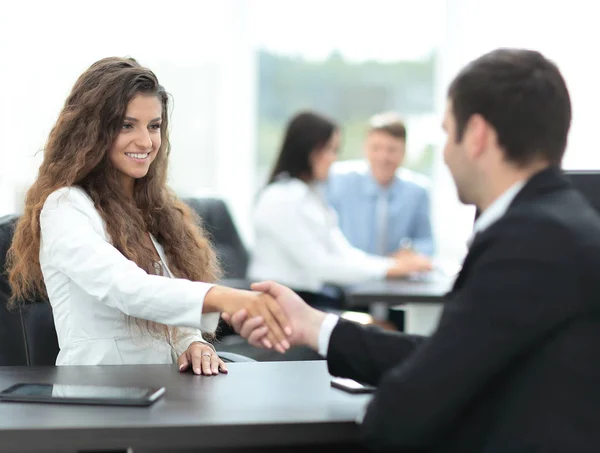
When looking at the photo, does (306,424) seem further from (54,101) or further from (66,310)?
(54,101)

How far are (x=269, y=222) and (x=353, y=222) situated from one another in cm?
96

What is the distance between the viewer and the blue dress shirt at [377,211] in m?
5.17

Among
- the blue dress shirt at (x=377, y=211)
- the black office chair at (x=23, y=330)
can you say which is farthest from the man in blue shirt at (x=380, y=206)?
the black office chair at (x=23, y=330)

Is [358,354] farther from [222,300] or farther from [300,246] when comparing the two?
[300,246]

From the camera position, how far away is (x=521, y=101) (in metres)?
1.43

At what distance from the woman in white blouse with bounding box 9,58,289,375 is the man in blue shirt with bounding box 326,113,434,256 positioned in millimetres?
2891

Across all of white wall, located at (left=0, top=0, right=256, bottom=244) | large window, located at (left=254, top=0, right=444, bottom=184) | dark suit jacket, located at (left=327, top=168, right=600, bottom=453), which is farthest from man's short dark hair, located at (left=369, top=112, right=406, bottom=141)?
dark suit jacket, located at (left=327, top=168, right=600, bottom=453)

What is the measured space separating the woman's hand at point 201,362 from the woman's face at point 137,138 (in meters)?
0.51

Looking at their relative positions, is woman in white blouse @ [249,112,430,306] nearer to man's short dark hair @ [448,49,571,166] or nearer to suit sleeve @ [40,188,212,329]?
suit sleeve @ [40,188,212,329]

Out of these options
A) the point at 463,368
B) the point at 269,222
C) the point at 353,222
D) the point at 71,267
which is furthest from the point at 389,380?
the point at 353,222

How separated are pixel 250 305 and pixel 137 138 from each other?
1.91 ft

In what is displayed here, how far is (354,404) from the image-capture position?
5.30 feet

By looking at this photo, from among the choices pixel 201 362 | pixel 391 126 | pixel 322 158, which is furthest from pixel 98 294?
pixel 391 126

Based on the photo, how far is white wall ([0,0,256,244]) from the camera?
15.2 ft
